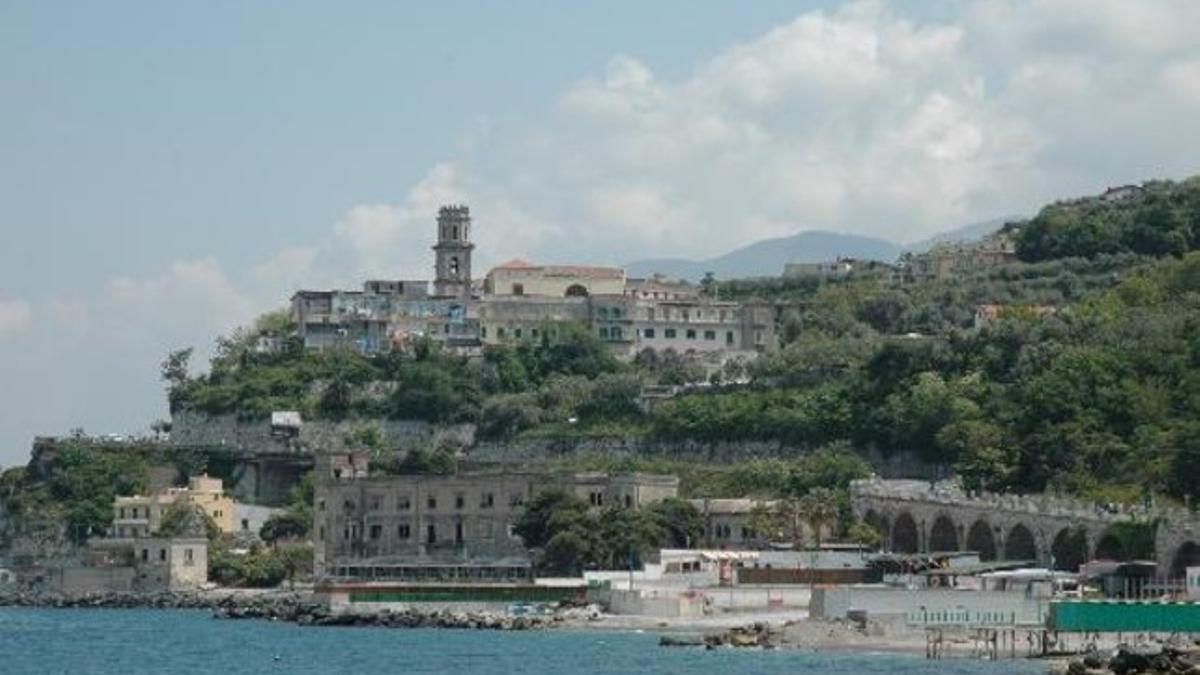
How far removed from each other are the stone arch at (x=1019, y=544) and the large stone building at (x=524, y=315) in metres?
49.5

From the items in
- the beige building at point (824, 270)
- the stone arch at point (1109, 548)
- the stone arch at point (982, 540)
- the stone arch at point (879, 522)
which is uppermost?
the beige building at point (824, 270)

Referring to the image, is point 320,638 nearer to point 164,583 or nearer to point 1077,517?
point 1077,517

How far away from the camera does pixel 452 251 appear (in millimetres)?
168375

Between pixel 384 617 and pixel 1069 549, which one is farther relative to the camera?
pixel 384 617

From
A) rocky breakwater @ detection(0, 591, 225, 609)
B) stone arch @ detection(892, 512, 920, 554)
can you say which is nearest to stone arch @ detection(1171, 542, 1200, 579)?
stone arch @ detection(892, 512, 920, 554)

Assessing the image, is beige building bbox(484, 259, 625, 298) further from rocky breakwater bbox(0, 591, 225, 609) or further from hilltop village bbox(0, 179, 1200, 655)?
rocky breakwater bbox(0, 591, 225, 609)

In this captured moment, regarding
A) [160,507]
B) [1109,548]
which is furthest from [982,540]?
[160,507]

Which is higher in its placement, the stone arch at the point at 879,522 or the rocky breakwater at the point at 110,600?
the stone arch at the point at 879,522

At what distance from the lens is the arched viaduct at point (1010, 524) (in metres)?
98.7

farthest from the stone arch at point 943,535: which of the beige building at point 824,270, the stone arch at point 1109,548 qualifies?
the beige building at point 824,270

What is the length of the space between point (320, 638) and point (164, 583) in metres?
32.1

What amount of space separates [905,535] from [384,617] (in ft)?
61.4

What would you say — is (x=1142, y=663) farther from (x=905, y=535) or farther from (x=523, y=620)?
(x=905, y=535)

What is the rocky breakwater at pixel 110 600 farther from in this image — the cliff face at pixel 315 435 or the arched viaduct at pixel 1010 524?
the arched viaduct at pixel 1010 524
